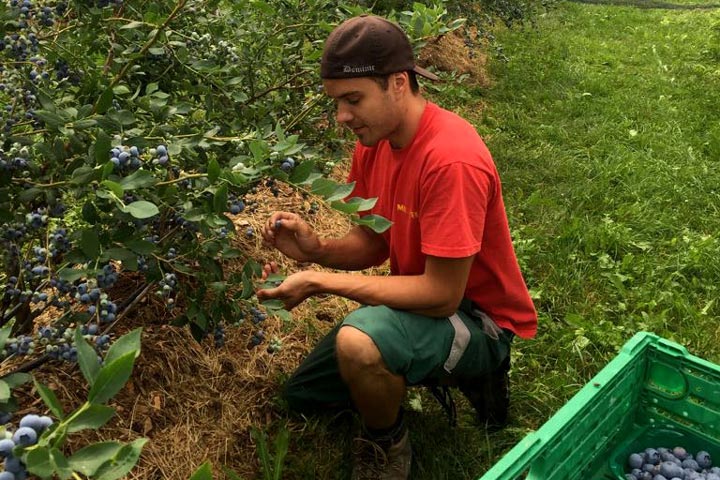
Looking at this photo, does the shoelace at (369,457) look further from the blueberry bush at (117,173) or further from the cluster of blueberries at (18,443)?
the cluster of blueberries at (18,443)

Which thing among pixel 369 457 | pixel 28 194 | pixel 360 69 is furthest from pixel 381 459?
pixel 28 194

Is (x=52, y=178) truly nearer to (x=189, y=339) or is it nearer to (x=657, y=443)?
(x=189, y=339)

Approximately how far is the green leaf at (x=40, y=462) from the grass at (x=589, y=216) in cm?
156

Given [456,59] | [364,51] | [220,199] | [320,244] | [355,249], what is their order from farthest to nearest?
[456,59]
[355,249]
[320,244]
[364,51]
[220,199]

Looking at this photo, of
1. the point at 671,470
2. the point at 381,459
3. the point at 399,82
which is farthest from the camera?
the point at 381,459

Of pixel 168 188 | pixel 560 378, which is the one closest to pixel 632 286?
pixel 560 378

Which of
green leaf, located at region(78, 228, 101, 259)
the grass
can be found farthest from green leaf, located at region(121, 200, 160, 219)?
the grass

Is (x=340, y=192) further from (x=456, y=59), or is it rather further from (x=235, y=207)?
(x=456, y=59)

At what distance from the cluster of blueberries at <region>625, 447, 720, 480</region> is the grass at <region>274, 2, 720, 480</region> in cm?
44

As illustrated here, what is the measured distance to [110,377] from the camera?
2.67 ft

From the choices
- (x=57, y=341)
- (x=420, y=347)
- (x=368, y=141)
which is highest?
(x=368, y=141)

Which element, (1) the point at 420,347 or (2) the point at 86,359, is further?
(1) the point at 420,347

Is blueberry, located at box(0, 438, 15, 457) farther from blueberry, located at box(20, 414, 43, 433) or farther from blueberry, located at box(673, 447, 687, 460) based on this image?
blueberry, located at box(673, 447, 687, 460)

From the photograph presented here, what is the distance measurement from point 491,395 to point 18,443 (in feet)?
6.09
